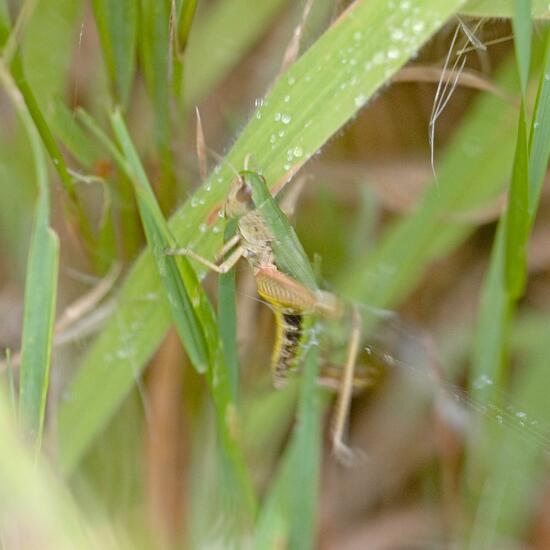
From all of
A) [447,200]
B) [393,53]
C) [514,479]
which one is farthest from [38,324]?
[514,479]

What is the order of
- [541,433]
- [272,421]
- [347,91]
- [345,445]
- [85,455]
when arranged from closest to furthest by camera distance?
[347,91] → [541,433] → [85,455] → [272,421] → [345,445]

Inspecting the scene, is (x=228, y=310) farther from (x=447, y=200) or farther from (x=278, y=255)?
(x=447, y=200)

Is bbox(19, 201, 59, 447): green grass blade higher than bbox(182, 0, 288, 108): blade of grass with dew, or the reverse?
bbox(182, 0, 288, 108): blade of grass with dew

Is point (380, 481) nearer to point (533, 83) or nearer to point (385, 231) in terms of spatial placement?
point (385, 231)

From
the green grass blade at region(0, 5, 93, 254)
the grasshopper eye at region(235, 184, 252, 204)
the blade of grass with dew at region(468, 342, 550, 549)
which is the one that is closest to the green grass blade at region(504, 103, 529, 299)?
the blade of grass with dew at region(468, 342, 550, 549)

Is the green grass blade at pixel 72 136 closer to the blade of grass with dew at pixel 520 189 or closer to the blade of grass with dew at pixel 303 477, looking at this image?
the blade of grass with dew at pixel 303 477

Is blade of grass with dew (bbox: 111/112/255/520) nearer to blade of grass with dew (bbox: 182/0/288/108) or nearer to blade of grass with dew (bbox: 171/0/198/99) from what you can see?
blade of grass with dew (bbox: 171/0/198/99)

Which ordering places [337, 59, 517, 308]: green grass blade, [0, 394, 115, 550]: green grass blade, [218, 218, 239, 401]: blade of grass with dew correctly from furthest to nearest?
[337, 59, 517, 308]: green grass blade → [218, 218, 239, 401]: blade of grass with dew → [0, 394, 115, 550]: green grass blade

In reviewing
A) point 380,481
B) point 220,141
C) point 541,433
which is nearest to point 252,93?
point 220,141
